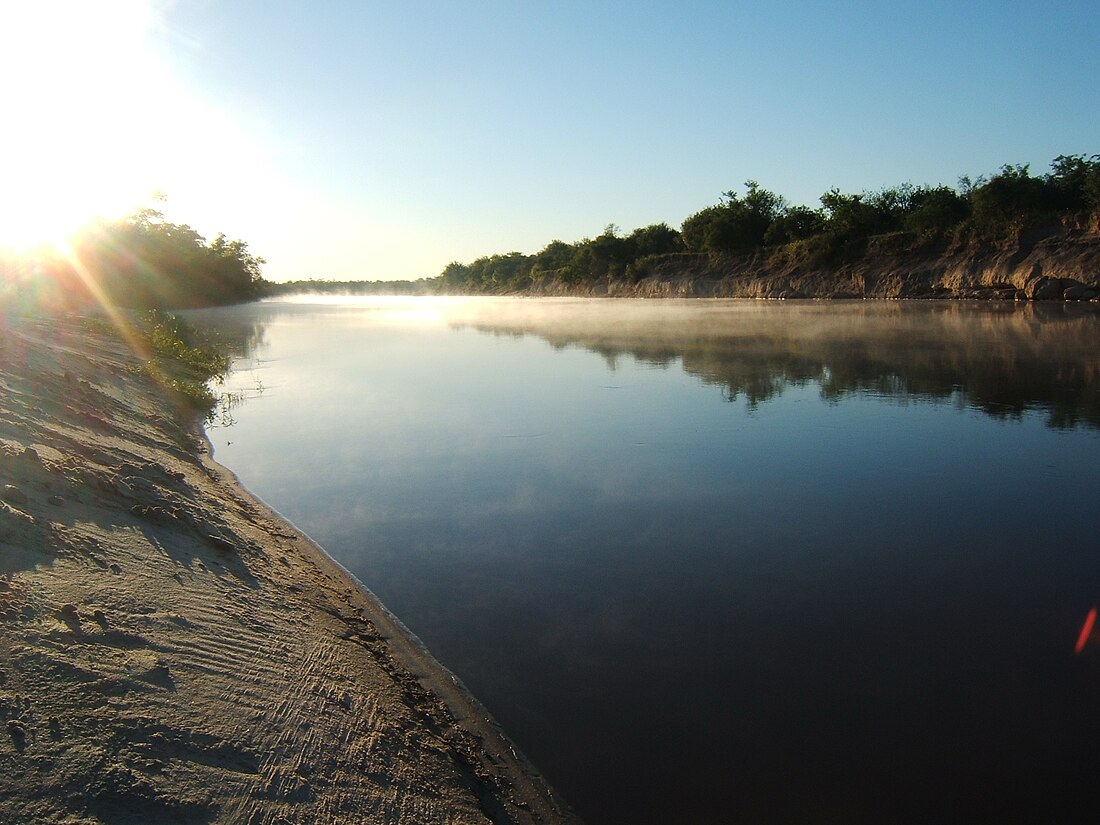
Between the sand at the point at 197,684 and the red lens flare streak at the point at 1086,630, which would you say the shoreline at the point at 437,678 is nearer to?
the sand at the point at 197,684

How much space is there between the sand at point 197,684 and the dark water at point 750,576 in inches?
20.6

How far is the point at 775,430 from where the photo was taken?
1183 centimetres

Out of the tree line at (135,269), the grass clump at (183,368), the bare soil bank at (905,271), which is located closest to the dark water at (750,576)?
the grass clump at (183,368)

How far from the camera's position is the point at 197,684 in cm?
363

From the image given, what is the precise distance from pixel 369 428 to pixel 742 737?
10353 millimetres

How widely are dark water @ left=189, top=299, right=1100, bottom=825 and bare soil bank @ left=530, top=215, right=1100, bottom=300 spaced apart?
35.8 m

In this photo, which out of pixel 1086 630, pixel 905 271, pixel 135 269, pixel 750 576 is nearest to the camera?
pixel 1086 630

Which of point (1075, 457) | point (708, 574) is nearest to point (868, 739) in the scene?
point (708, 574)

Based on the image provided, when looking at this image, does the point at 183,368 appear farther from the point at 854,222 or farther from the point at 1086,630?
the point at 854,222

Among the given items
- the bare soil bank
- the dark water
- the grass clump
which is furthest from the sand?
the bare soil bank

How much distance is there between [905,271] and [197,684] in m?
63.5

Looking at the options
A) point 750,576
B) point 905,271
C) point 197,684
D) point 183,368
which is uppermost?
point 197,684

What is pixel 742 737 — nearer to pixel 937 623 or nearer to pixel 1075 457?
pixel 937 623

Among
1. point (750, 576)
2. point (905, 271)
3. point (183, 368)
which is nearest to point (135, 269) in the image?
point (183, 368)
